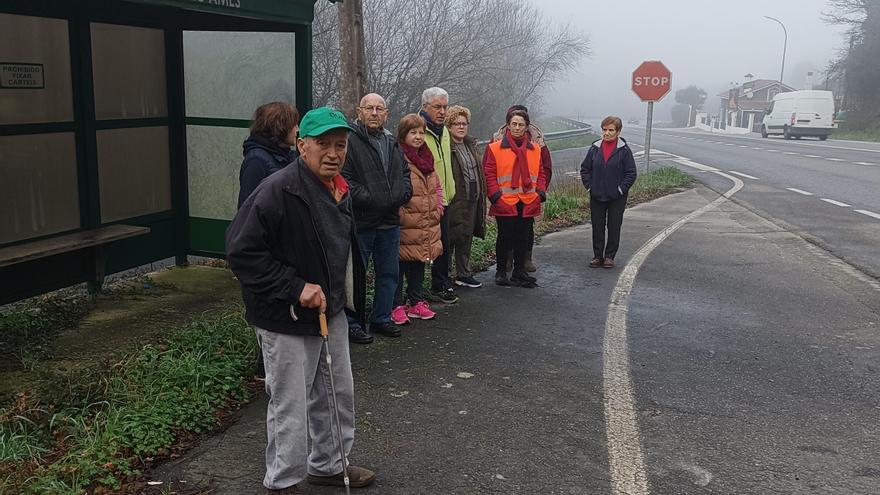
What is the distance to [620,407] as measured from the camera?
4582 mm

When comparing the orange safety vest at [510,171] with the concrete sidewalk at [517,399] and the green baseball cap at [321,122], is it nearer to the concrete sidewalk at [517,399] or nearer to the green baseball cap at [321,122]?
the concrete sidewalk at [517,399]

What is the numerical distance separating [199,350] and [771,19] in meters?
66.8

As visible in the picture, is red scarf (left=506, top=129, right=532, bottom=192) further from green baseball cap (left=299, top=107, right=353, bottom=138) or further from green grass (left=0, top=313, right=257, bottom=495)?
green baseball cap (left=299, top=107, right=353, bottom=138)

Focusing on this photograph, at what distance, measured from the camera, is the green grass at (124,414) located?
353 centimetres

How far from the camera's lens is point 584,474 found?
3.75 metres

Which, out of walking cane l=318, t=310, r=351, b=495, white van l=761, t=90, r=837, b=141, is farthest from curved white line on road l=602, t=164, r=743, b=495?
white van l=761, t=90, r=837, b=141

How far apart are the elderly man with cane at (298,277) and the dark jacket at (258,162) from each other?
4.00 feet

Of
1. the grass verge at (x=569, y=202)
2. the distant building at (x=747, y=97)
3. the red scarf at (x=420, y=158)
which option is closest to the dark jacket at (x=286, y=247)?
the red scarf at (x=420, y=158)

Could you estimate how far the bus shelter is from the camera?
6062 millimetres

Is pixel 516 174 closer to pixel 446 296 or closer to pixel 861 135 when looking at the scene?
pixel 446 296

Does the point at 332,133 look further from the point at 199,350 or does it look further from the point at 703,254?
the point at 703,254

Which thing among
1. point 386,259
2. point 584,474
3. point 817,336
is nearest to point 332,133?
point 584,474

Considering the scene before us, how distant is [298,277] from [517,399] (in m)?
1.95

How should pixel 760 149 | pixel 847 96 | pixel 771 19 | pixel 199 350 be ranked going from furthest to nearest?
1. pixel 771 19
2. pixel 847 96
3. pixel 760 149
4. pixel 199 350
